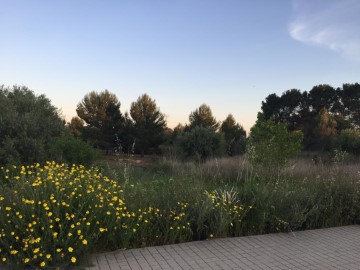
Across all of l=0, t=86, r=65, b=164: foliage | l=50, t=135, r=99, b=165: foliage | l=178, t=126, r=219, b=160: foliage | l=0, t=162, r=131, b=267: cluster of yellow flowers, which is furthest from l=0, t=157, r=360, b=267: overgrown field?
l=178, t=126, r=219, b=160: foliage

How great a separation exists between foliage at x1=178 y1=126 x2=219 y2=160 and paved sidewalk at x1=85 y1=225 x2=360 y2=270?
2018 centimetres

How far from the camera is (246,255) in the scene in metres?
4.71

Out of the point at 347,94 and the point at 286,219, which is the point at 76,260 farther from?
the point at 347,94

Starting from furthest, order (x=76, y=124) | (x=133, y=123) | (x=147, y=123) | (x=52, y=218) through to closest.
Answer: (x=76, y=124), (x=133, y=123), (x=147, y=123), (x=52, y=218)

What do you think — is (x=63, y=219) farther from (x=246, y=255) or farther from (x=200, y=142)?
(x=200, y=142)

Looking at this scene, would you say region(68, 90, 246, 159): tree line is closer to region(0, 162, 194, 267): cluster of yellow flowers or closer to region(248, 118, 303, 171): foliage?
region(248, 118, 303, 171): foliage

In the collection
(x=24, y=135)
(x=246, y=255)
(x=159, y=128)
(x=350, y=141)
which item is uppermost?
(x=159, y=128)

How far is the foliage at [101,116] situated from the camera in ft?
139

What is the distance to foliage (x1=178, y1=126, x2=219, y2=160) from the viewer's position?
25859 millimetres

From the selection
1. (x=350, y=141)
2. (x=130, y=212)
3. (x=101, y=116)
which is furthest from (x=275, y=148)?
(x=101, y=116)

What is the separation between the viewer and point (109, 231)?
4.63m

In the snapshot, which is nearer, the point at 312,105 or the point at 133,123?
the point at 133,123

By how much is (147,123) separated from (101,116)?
6.23 metres

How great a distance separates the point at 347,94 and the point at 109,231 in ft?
164
